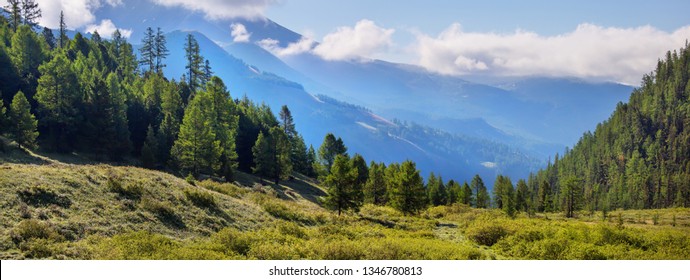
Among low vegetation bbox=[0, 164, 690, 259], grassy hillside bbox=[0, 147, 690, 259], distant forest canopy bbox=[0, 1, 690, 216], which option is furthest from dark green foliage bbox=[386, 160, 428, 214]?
grassy hillside bbox=[0, 147, 690, 259]

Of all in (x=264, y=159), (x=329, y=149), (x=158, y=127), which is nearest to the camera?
(x=158, y=127)

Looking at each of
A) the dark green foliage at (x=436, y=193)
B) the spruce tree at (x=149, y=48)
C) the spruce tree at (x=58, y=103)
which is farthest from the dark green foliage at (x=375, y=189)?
the spruce tree at (x=149, y=48)

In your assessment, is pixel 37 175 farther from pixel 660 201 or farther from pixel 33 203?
pixel 660 201

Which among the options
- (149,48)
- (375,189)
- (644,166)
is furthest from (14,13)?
(644,166)

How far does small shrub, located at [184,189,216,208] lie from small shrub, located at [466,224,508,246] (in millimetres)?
19215

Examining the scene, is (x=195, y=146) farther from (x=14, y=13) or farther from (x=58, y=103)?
(x=14, y=13)

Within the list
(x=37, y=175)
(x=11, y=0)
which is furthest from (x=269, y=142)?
(x=11, y=0)

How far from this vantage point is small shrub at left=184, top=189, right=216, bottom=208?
86.7ft

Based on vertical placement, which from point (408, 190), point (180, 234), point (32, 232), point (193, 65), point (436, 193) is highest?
point (193, 65)

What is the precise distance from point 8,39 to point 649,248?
10420cm

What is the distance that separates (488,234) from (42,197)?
27470 mm

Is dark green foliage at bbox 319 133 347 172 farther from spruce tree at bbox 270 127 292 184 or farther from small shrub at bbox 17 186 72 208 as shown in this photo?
small shrub at bbox 17 186 72 208

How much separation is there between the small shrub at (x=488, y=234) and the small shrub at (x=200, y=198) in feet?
63.0

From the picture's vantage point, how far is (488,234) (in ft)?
89.0
